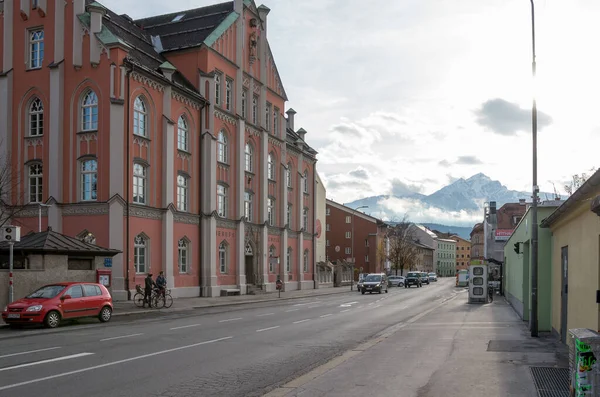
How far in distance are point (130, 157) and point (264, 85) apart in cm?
1959

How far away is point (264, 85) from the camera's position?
50969 millimetres

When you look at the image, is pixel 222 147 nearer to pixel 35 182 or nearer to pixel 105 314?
pixel 35 182

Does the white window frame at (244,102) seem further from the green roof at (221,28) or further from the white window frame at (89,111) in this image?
the white window frame at (89,111)

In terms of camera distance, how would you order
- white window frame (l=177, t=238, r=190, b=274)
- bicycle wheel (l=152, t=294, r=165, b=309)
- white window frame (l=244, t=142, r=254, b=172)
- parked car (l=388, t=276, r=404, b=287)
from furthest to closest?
parked car (l=388, t=276, r=404, b=287) < white window frame (l=244, t=142, r=254, b=172) < white window frame (l=177, t=238, r=190, b=274) < bicycle wheel (l=152, t=294, r=165, b=309)

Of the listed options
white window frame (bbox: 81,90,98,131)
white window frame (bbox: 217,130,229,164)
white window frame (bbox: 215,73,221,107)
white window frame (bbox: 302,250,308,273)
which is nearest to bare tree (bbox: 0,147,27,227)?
white window frame (bbox: 81,90,98,131)

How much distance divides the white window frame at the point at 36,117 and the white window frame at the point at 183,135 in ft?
25.7

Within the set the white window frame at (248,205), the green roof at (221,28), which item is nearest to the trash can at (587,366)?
the green roof at (221,28)

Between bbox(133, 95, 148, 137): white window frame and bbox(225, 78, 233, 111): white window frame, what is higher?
bbox(225, 78, 233, 111): white window frame

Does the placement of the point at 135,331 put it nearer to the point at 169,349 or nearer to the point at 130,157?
the point at 169,349

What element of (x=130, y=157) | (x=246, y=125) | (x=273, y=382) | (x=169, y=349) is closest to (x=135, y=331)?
(x=169, y=349)

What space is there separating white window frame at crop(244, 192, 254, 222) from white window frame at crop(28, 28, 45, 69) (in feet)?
59.3

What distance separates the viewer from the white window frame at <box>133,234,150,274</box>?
112 feet

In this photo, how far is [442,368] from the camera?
11.3 meters

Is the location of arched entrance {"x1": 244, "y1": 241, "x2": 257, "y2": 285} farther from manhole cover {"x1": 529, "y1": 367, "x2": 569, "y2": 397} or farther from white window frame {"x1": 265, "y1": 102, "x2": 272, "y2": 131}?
manhole cover {"x1": 529, "y1": 367, "x2": 569, "y2": 397}
